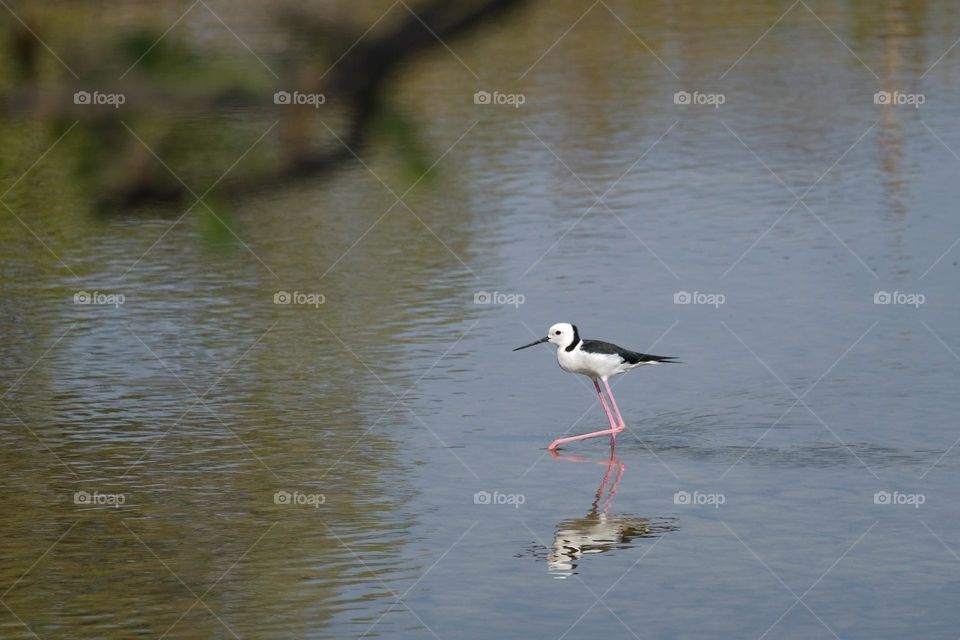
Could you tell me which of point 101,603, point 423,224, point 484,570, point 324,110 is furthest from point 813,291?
point 324,110

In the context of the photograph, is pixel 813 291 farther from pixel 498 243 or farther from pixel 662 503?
pixel 662 503

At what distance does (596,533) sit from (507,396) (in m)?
3.24

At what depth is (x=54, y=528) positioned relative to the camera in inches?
439

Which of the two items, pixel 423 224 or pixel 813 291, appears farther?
pixel 423 224

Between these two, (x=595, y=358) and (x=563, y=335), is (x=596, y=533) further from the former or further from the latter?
(x=563, y=335)

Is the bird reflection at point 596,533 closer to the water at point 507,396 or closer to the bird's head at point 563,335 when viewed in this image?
the water at point 507,396

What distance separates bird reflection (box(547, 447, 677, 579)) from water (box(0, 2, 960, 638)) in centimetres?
2

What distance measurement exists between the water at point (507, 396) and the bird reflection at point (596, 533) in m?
0.02

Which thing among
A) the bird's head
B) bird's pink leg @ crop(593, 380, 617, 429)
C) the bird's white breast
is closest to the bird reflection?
bird's pink leg @ crop(593, 380, 617, 429)

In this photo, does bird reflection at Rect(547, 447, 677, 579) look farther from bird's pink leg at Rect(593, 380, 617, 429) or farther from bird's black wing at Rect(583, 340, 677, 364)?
bird's black wing at Rect(583, 340, 677, 364)

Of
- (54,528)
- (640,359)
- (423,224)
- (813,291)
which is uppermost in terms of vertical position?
→ (423,224)

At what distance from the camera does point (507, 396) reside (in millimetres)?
13938

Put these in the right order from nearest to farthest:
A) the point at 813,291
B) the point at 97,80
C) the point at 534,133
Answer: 1. the point at 97,80
2. the point at 813,291
3. the point at 534,133

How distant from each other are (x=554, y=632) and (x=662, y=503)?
2.20m
